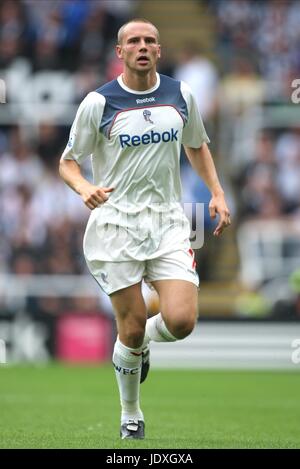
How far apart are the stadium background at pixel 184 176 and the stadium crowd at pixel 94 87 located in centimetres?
2

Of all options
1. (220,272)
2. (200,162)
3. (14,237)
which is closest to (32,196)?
(14,237)

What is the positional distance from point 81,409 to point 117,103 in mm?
3607

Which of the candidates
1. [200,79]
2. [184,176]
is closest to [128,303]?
[184,176]

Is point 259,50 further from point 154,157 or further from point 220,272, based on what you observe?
point 154,157

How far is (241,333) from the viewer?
1675 cm

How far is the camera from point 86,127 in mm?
8312

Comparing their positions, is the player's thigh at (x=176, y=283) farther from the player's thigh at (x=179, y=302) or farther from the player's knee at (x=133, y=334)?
the player's knee at (x=133, y=334)

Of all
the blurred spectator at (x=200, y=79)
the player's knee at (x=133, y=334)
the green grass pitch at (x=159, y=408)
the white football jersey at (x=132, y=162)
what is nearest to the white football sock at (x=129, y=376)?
the player's knee at (x=133, y=334)

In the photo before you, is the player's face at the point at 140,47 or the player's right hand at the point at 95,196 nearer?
the player's right hand at the point at 95,196

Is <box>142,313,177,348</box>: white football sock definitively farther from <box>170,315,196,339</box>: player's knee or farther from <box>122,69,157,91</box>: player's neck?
<box>122,69,157,91</box>: player's neck

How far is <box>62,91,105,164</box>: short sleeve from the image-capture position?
8.29 m

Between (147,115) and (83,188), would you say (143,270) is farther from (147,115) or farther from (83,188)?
(147,115)

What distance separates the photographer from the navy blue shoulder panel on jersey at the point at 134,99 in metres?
8.33

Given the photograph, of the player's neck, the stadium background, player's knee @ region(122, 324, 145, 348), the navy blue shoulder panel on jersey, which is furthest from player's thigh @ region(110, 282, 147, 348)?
the stadium background
